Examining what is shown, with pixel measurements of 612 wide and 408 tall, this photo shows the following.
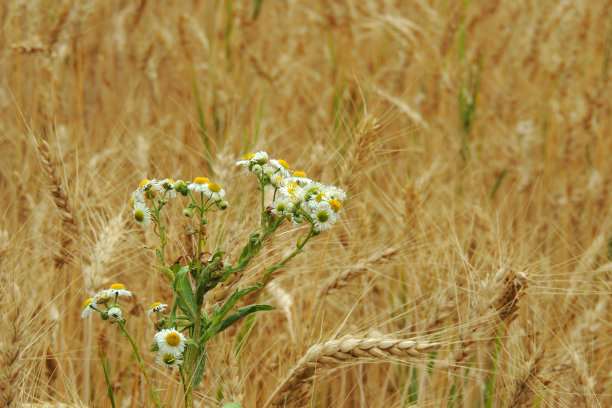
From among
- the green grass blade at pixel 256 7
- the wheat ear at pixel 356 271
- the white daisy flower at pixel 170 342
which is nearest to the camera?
the white daisy flower at pixel 170 342

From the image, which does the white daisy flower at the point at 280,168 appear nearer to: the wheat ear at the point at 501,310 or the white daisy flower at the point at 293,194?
the white daisy flower at the point at 293,194

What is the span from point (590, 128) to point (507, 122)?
438 mm

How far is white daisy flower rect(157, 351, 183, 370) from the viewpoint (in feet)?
3.89

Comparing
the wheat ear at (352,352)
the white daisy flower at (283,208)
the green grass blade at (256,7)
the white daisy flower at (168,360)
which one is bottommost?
the wheat ear at (352,352)

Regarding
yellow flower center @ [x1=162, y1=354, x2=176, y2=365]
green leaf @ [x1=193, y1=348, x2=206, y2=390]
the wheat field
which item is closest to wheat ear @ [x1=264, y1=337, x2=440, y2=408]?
the wheat field

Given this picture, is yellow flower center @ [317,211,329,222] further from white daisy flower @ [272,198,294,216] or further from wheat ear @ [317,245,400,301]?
wheat ear @ [317,245,400,301]

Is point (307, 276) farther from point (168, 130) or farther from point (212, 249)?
point (168, 130)

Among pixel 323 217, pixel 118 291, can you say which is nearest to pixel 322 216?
pixel 323 217

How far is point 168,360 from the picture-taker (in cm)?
119

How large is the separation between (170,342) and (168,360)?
3 cm

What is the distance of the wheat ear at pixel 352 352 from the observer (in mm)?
1369

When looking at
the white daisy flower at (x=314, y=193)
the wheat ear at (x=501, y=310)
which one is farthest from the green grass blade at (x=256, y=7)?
the white daisy flower at (x=314, y=193)

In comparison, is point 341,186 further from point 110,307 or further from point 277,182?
point 110,307

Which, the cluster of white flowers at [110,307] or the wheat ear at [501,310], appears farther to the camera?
the wheat ear at [501,310]
